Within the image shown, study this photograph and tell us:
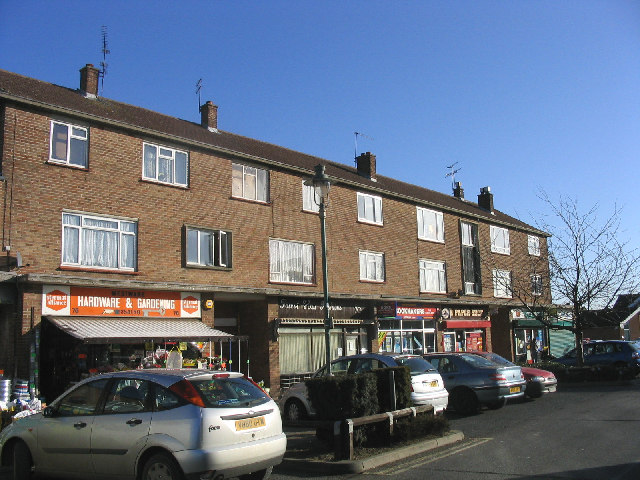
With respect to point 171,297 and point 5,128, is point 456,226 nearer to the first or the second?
point 171,297

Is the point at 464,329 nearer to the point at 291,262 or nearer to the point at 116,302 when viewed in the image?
the point at 291,262

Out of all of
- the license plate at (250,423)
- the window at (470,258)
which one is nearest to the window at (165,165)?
the license plate at (250,423)

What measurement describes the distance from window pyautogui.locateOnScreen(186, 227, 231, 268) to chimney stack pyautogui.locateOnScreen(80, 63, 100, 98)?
543 cm

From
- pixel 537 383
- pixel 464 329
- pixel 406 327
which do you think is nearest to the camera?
pixel 537 383

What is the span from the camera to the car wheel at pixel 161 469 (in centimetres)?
675

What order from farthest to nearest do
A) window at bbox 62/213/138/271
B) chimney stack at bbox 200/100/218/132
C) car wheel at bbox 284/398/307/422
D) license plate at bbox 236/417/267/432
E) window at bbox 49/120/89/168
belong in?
1. chimney stack at bbox 200/100/218/132
2. window at bbox 49/120/89/168
3. window at bbox 62/213/138/271
4. car wheel at bbox 284/398/307/422
5. license plate at bbox 236/417/267/432

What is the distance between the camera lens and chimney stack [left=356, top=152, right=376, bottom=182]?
28.5 meters

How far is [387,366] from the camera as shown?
12.8m

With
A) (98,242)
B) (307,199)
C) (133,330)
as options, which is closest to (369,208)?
(307,199)

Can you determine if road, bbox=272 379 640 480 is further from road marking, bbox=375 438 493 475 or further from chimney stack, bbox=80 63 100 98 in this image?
chimney stack, bbox=80 63 100 98

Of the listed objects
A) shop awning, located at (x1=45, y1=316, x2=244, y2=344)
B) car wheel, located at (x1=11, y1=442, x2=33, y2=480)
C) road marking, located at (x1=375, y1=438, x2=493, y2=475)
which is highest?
shop awning, located at (x1=45, y1=316, x2=244, y2=344)

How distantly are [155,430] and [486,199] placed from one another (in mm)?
33246

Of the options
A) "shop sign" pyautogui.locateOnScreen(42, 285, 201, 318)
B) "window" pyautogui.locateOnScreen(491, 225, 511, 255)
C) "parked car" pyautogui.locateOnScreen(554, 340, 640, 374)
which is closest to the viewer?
"shop sign" pyautogui.locateOnScreen(42, 285, 201, 318)

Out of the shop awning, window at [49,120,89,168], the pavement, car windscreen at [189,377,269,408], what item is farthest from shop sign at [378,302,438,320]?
car windscreen at [189,377,269,408]
